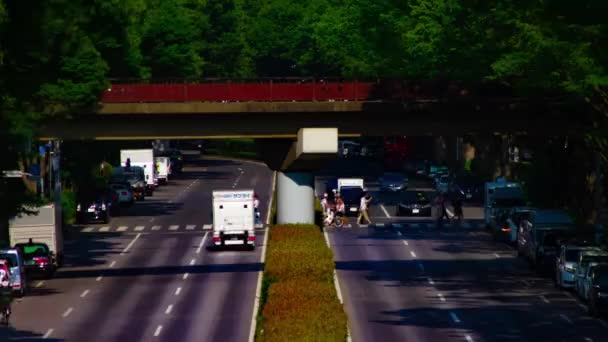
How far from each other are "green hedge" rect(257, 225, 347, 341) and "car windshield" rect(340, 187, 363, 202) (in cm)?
3125

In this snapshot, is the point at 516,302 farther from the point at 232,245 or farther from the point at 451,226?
the point at 451,226

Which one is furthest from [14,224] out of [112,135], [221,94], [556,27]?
[556,27]

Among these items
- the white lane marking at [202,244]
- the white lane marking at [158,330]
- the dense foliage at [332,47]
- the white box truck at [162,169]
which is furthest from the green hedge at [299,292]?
the white box truck at [162,169]

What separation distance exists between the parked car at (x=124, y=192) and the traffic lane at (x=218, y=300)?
33147 mm

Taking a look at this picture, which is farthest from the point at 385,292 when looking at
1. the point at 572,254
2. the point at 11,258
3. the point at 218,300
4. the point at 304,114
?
the point at 11,258

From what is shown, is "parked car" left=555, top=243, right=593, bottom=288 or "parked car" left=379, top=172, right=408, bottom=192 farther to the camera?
"parked car" left=379, top=172, right=408, bottom=192

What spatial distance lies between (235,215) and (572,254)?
2152 centimetres

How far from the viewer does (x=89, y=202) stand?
10731 centimetres

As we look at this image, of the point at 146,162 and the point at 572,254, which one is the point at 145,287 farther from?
the point at 146,162

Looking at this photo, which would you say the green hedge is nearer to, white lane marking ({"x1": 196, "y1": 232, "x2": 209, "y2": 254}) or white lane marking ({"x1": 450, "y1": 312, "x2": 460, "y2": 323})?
white lane marking ({"x1": 450, "y1": 312, "x2": 460, "y2": 323})

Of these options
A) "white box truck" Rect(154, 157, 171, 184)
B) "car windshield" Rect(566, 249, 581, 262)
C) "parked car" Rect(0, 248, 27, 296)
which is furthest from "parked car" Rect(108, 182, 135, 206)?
"car windshield" Rect(566, 249, 581, 262)

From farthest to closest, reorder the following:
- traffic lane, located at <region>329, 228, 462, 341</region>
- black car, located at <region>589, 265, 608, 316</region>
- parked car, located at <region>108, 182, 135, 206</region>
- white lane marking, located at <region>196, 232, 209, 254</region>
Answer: parked car, located at <region>108, 182, 135, 206</region> → white lane marking, located at <region>196, 232, 209, 254</region> → black car, located at <region>589, 265, 608, 316</region> → traffic lane, located at <region>329, 228, 462, 341</region>

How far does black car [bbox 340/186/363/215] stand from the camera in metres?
107

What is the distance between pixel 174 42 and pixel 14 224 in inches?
3067
